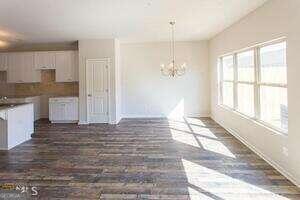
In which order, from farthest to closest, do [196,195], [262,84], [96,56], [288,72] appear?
[96,56] → [262,84] → [288,72] → [196,195]

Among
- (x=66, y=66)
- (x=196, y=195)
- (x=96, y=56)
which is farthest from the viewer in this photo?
(x=66, y=66)

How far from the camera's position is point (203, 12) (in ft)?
17.3

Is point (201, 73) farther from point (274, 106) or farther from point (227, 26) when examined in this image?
point (274, 106)

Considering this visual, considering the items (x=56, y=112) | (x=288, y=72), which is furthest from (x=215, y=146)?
(x=56, y=112)

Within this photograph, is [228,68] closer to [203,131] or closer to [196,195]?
[203,131]

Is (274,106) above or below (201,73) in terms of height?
below

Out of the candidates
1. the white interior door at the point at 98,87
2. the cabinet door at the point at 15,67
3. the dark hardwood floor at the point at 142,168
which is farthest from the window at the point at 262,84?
the cabinet door at the point at 15,67

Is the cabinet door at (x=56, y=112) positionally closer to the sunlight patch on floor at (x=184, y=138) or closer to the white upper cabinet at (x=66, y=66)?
the white upper cabinet at (x=66, y=66)

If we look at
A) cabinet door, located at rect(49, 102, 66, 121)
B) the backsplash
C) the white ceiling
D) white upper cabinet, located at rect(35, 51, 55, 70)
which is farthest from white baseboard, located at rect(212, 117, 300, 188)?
white upper cabinet, located at rect(35, 51, 55, 70)

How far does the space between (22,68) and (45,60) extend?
0.86m

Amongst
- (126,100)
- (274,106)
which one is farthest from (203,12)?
(126,100)

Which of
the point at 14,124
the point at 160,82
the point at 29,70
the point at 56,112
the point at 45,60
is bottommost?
the point at 14,124

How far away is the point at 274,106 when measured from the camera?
4.54m

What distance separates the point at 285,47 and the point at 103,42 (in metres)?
5.62
